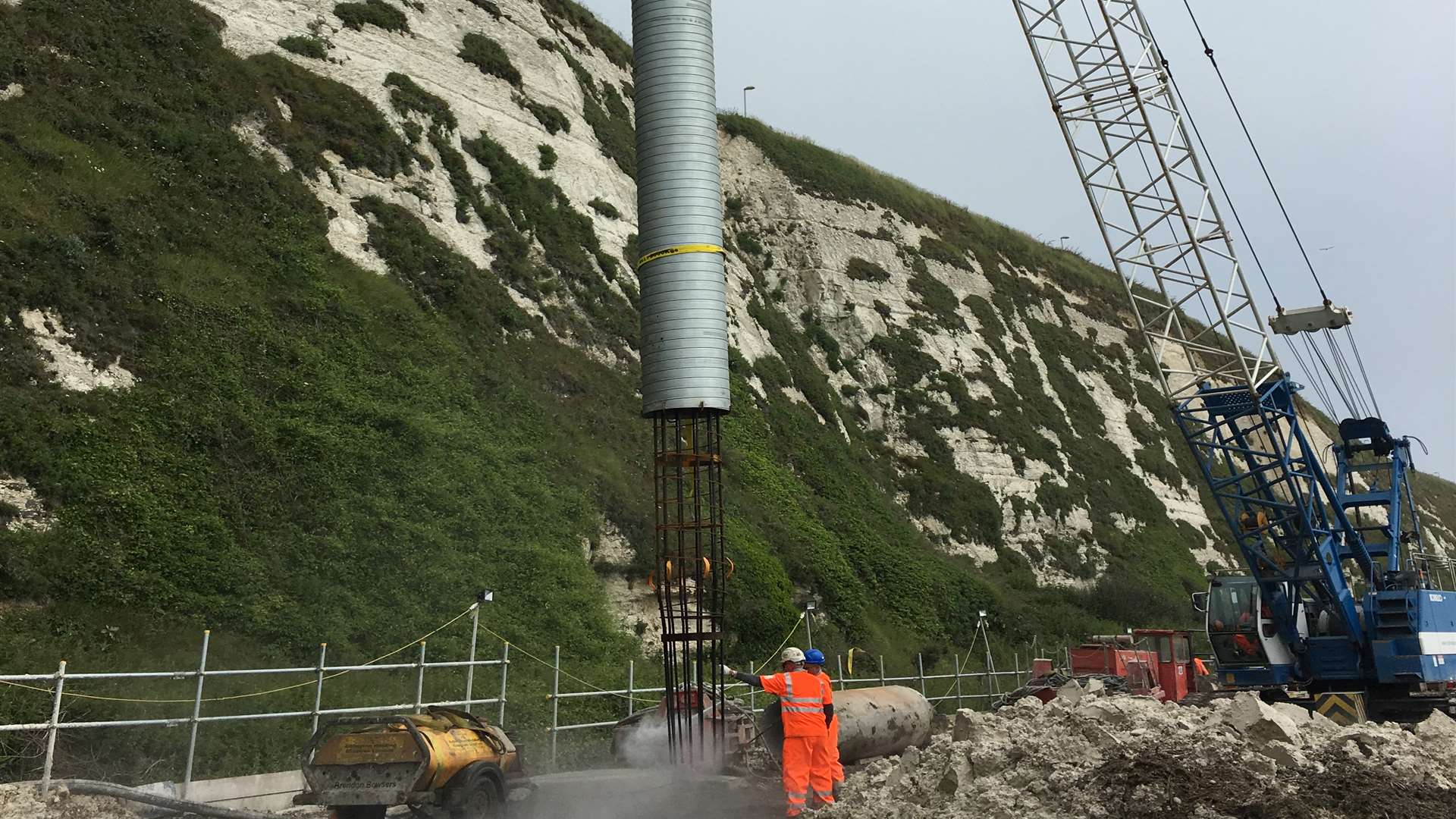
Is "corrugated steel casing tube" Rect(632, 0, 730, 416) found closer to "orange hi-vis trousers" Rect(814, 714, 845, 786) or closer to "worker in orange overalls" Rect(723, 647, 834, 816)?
"worker in orange overalls" Rect(723, 647, 834, 816)

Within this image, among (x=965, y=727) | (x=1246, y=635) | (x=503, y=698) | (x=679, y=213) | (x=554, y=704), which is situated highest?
(x=679, y=213)

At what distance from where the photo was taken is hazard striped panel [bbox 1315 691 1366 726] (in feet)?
67.9

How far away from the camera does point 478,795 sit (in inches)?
476

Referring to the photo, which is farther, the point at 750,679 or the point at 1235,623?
the point at 1235,623

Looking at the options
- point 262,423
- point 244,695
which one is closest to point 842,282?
point 262,423

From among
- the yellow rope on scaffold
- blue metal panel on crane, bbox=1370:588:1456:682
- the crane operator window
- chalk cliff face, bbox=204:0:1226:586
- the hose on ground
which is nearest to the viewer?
the hose on ground

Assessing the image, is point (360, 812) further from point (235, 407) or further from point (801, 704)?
point (235, 407)

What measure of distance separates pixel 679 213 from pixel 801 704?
697 cm

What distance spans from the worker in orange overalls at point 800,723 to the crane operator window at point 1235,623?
634 inches

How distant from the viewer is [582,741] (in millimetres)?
18469

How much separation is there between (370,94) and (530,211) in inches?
221

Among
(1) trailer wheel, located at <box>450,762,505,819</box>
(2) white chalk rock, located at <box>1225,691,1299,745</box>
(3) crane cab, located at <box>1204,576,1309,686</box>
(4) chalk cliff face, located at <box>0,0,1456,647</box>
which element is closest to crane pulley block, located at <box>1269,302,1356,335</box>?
(3) crane cab, located at <box>1204,576,1309,686</box>

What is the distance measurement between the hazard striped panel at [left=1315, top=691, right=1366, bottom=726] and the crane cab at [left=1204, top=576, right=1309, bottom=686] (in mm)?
1826

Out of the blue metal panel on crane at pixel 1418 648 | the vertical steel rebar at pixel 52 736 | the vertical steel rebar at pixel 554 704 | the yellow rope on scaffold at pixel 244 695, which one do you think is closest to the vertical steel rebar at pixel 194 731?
the yellow rope on scaffold at pixel 244 695
